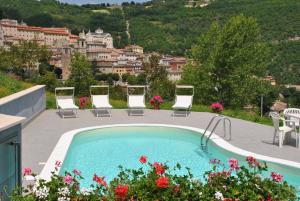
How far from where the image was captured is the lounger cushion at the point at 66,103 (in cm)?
834

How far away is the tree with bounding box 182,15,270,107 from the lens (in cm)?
1577

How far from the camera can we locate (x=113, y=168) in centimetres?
541

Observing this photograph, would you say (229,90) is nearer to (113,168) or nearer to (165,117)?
(165,117)

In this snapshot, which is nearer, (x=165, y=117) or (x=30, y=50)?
(x=165, y=117)

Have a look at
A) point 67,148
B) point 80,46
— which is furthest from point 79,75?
point 80,46

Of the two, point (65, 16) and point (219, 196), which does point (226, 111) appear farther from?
point (65, 16)

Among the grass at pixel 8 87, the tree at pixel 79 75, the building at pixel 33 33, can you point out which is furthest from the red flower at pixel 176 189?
the building at pixel 33 33

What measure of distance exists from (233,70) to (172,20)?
73338 millimetres

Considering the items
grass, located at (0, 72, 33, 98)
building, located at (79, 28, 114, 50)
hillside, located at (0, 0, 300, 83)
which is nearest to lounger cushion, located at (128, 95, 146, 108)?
grass, located at (0, 72, 33, 98)

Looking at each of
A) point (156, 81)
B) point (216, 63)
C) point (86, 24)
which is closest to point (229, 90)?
point (216, 63)

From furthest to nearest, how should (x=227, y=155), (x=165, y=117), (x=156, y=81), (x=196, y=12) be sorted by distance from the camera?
(x=196, y=12), (x=156, y=81), (x=165, y=117), (x=227, y=155)

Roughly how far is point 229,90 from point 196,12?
6943cm

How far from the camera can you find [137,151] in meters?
6.46

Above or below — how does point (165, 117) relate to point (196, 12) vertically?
below
